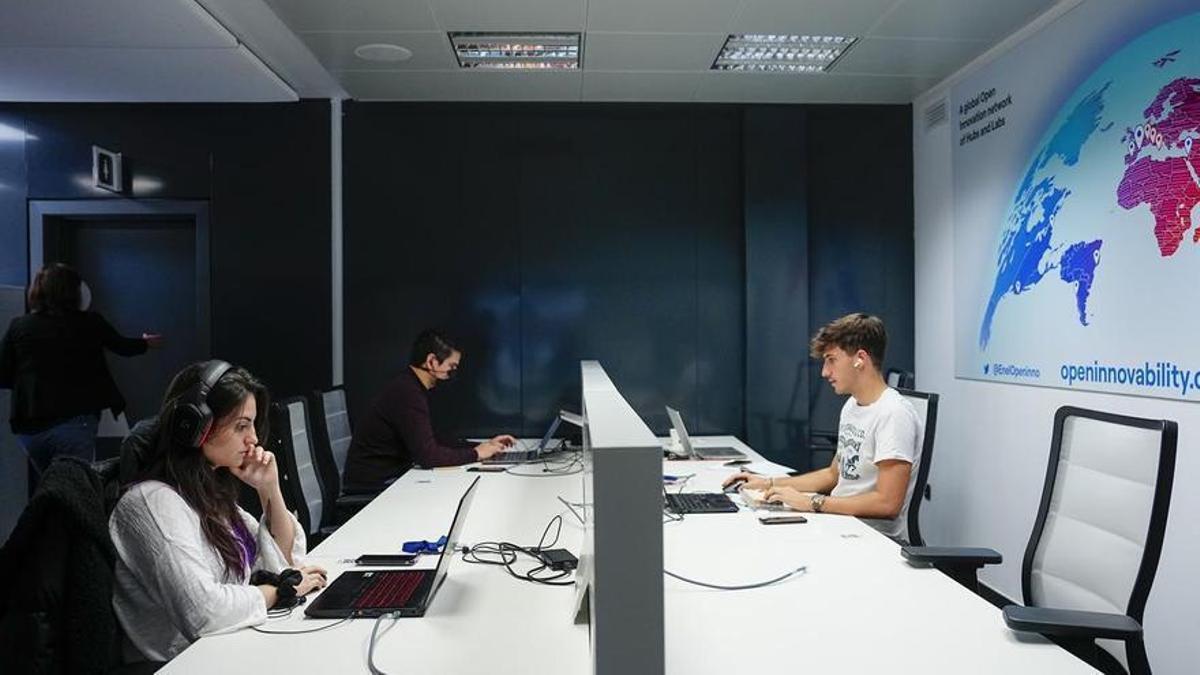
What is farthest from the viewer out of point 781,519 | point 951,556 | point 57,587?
point 781,519

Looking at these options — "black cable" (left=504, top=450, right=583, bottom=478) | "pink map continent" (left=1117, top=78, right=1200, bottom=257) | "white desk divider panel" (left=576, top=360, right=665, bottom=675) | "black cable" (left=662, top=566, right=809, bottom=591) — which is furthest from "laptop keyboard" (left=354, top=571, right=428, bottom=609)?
"pink map continent" (left=1117, top=78, right=1200, bottom=257)

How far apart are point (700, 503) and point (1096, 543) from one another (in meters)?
1.07

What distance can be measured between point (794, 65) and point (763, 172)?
2.19 feet

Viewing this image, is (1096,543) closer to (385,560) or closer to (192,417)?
(385,560)

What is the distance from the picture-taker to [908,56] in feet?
11.5

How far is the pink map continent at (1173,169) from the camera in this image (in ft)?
7.60

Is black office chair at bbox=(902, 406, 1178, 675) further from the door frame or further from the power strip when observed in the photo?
the door frame

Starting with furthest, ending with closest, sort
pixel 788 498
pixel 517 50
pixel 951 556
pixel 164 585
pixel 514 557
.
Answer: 1. pixel 517 50
2. pixel 788 498
3. pixel 514 557
4. pixel 951 556
5. pixel 164 585

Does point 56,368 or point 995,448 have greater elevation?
point 56,368

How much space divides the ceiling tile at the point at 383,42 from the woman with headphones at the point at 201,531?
2110mm

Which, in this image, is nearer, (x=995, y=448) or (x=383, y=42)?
(x=383, y=42)

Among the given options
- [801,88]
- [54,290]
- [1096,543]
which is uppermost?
[801,88]

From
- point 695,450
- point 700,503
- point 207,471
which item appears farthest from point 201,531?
point 695,450

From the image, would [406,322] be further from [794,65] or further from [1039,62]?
[1039,62]
